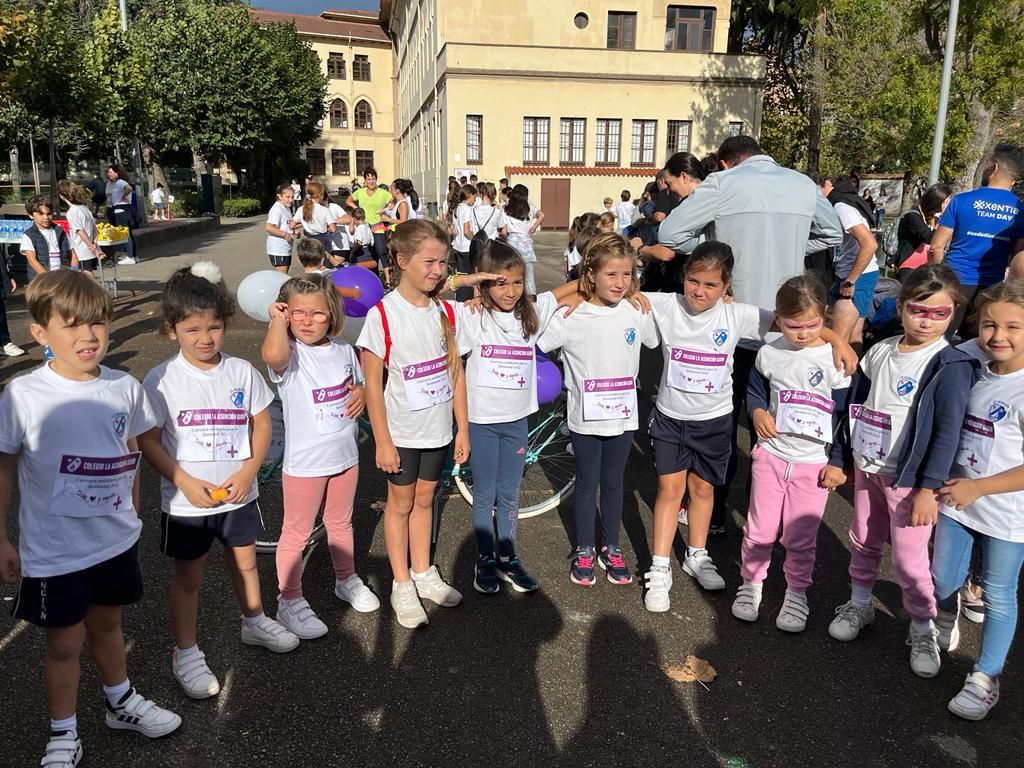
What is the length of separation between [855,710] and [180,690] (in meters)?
2.58

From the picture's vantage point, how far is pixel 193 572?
111 inches

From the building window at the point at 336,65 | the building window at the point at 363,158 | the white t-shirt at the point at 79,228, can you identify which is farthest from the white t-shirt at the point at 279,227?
the building window at the point at 336,65

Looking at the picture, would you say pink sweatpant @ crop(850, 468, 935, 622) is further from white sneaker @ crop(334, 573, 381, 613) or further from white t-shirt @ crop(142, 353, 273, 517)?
white t-shirt @ crop(142, 353, 273, 517)

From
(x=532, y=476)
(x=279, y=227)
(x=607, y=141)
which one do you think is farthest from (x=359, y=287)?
(x=607, y=141)

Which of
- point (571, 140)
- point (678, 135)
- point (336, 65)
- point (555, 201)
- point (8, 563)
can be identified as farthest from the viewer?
point (336, 65)

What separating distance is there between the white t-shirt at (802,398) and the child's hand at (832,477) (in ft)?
0.21

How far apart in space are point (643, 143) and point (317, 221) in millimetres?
26662

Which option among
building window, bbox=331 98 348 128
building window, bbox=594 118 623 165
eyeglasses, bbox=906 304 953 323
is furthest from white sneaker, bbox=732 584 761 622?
building window, bbox=331 98 348 128

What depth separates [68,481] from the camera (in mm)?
2322

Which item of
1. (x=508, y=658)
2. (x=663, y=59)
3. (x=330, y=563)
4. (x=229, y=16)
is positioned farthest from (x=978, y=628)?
(x=229, y=16)

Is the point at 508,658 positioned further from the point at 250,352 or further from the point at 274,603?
the point at 250,352

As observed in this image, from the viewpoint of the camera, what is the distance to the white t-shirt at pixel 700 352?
354 cm

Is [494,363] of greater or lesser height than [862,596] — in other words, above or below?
above

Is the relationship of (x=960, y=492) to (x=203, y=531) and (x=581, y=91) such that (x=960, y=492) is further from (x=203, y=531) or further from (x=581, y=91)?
(x=581, y=91)
